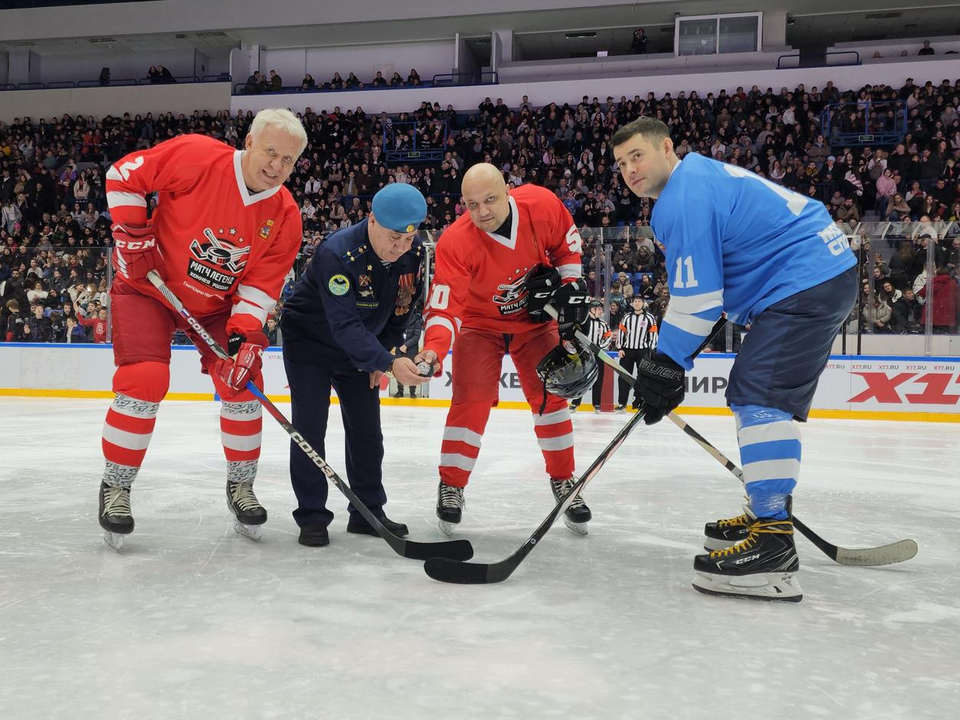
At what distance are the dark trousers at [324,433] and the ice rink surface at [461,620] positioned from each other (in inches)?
5.9

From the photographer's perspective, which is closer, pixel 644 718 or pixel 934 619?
pixel 644 718

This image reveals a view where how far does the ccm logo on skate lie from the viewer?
7.62 meters

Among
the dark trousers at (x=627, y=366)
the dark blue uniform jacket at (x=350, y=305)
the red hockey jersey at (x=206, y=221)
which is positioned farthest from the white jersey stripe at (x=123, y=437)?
the dark trousers at (x=627, y=366)

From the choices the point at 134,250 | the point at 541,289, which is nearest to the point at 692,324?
the point at 541,289

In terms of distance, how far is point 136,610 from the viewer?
6.19 feet

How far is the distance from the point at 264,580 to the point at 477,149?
12.8 meters

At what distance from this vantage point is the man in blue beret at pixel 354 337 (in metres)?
2.42

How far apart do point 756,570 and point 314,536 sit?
1.30 metres

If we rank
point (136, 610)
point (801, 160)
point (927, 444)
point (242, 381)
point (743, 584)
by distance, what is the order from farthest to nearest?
point (801, 160) < point (927, 444) < point (242, 381) < point (743, 584) < point (136, 610)

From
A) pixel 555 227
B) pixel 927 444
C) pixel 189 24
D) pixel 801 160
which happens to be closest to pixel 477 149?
pixel 801 160

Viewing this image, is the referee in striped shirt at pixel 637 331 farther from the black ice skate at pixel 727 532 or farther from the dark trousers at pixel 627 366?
the black ice skate at pixel 727 532

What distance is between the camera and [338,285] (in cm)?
246

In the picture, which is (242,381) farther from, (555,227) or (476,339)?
(555,227)

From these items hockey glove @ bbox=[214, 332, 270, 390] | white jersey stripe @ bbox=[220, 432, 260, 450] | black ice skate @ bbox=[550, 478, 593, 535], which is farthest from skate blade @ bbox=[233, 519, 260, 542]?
black ice skate @ bbox=[550, 478, 593, 535]
